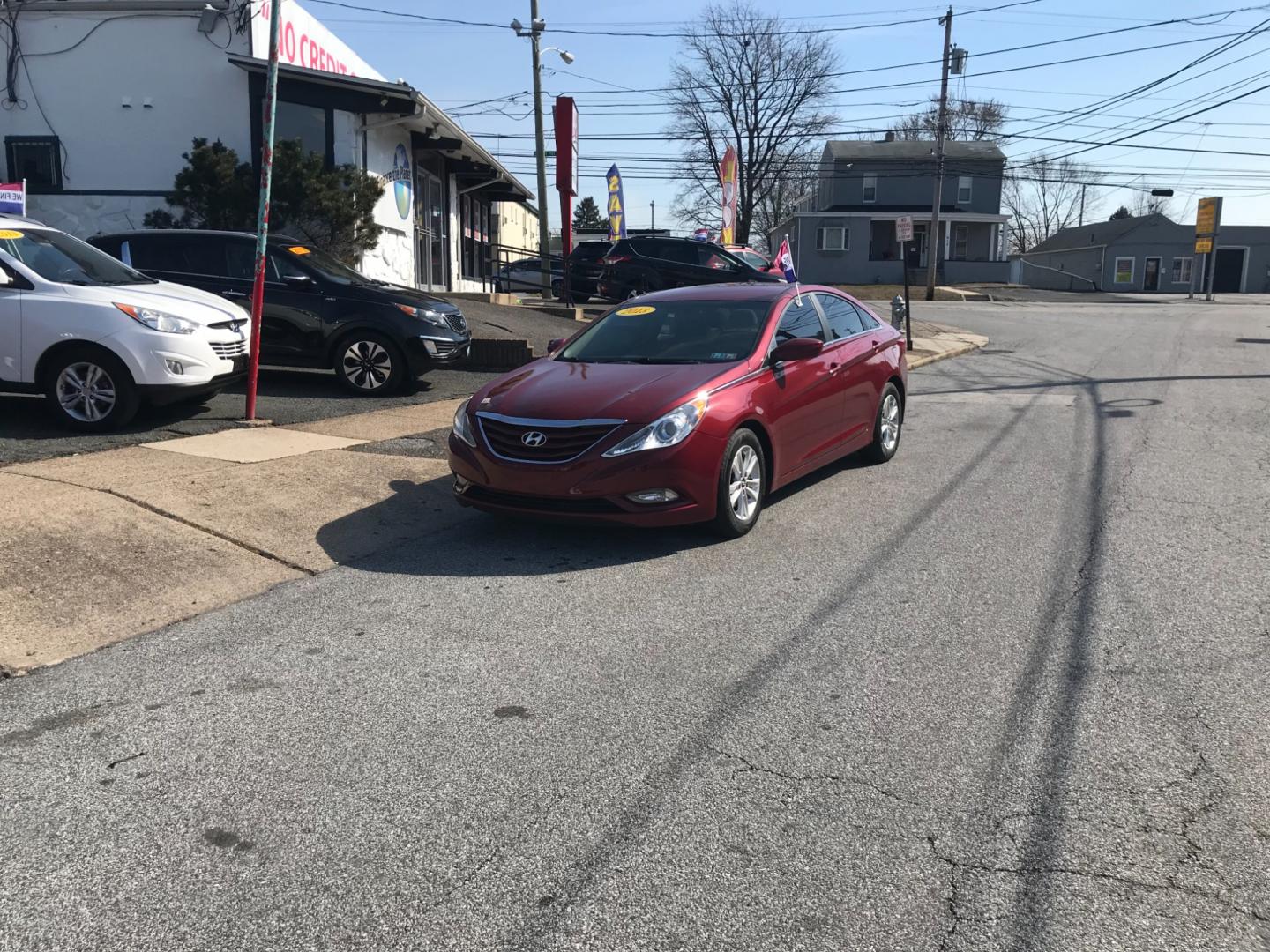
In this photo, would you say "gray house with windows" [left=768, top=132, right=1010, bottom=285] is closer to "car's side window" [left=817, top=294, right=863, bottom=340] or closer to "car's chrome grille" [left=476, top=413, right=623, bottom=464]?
"car's side window" [left=817, top=294, right=863, bottom=340]

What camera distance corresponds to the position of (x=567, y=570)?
6.16 m

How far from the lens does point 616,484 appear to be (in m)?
6.20

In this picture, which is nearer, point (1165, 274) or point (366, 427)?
point (366, 427)

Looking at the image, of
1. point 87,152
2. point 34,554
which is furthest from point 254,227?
point 34,554

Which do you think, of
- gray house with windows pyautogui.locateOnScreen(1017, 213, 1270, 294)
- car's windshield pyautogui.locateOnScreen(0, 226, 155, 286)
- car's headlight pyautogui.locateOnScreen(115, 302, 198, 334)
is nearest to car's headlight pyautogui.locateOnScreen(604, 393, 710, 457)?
car's headlight pyautogui.locateOnScreen(115, 302, 198, 334)

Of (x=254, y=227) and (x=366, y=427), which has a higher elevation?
(x=254, y=227)

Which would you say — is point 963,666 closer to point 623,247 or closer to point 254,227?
point 254,227

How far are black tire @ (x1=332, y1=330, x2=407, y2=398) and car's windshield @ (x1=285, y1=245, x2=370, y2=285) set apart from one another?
694mm

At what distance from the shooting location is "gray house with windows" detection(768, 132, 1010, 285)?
5816 cm

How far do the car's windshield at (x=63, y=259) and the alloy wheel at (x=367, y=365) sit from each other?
2262mm

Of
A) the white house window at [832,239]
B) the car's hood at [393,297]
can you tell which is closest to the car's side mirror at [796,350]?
the car's hood at [393,297]

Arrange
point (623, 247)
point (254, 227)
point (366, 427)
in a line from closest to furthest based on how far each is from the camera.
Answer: point (366, 427), point (254, 227), point (623, 247)

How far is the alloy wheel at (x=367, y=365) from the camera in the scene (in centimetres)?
1171

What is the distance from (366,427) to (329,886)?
7389 mm
